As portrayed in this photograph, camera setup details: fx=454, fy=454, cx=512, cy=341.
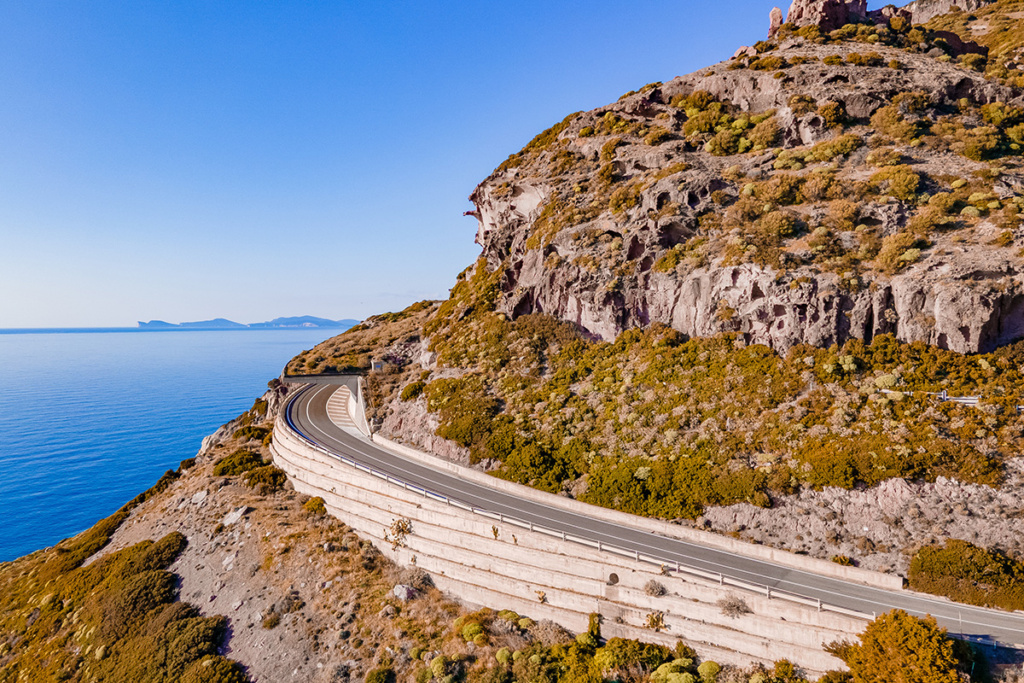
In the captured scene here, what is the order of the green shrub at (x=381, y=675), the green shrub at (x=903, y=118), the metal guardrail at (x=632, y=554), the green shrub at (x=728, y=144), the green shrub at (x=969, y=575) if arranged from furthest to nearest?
the green shrub at (x=728, y=144) < the green shrub at (x=903, y=118) < the green shrub at (x=381, y=675) < the green shrub at (x=969, y=575) < the metal guardrail at (x=632, y=554)

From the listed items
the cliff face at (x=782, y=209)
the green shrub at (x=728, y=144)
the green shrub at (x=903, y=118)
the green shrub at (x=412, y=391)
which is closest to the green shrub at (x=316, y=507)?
the green shrub at (x=412, y=391)

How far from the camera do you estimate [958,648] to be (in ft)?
54.1

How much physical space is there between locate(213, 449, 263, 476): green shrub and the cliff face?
30.3 m

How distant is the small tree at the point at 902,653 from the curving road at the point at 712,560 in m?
3.67

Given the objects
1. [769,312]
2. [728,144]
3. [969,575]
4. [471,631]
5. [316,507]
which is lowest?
[471,631]

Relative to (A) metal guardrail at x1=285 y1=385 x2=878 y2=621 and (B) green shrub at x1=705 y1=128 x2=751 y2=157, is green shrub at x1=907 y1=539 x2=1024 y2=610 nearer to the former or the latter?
(A) metal guardrail at x1=285 y1=385 x2=878 y2=621

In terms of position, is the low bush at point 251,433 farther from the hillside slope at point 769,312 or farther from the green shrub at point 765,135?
the green shrub at point 765,135

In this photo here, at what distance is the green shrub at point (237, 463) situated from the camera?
44291mm

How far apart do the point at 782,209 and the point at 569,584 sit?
1469 inches

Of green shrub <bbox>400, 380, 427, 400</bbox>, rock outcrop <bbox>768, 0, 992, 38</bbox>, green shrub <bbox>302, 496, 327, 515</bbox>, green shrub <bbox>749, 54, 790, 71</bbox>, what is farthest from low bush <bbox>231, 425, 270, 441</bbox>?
rock outcrop <bbox>768, 0, 992, 38</bbox>

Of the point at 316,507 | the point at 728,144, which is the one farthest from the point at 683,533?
the point at 728,144

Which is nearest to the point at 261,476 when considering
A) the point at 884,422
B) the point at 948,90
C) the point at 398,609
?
the point at 398,609

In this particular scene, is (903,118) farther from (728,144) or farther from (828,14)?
(828,14)

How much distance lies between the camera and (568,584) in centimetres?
2403
